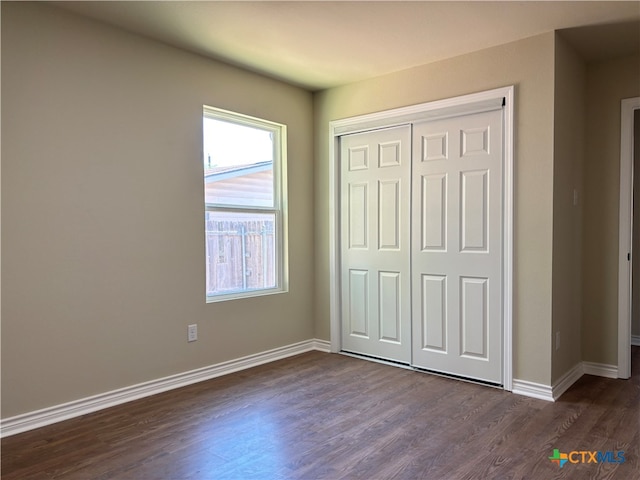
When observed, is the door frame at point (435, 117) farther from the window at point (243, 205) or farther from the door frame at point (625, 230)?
the door frame at point (625, 230)

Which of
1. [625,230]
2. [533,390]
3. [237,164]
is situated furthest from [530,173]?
[237,164]

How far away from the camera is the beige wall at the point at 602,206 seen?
11.3 ft

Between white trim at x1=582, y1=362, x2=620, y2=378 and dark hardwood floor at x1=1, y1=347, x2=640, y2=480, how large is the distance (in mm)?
154

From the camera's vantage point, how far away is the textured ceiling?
2607 mm

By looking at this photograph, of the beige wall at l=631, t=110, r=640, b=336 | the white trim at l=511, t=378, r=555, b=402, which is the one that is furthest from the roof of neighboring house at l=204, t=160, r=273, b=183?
the beige wall at l=631, t=110, r=640, b=336

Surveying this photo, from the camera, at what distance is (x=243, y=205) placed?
379 centimetres

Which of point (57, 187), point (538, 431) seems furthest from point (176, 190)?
point (538, 431)

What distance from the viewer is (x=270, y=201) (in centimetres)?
405

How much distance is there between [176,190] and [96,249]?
0.70 m

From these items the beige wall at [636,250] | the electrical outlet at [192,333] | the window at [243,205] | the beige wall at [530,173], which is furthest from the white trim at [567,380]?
the electrical outlet at [192,333]

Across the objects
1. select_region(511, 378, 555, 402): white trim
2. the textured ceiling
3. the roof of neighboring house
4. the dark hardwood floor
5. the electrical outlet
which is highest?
the textured ceiling

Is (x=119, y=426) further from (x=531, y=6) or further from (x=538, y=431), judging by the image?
(x=531, y=6)

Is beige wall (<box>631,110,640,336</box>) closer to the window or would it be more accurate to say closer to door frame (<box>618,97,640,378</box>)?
door frame (<box>618,97,640,378</box>)

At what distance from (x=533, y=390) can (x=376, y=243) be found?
163 centimetres
